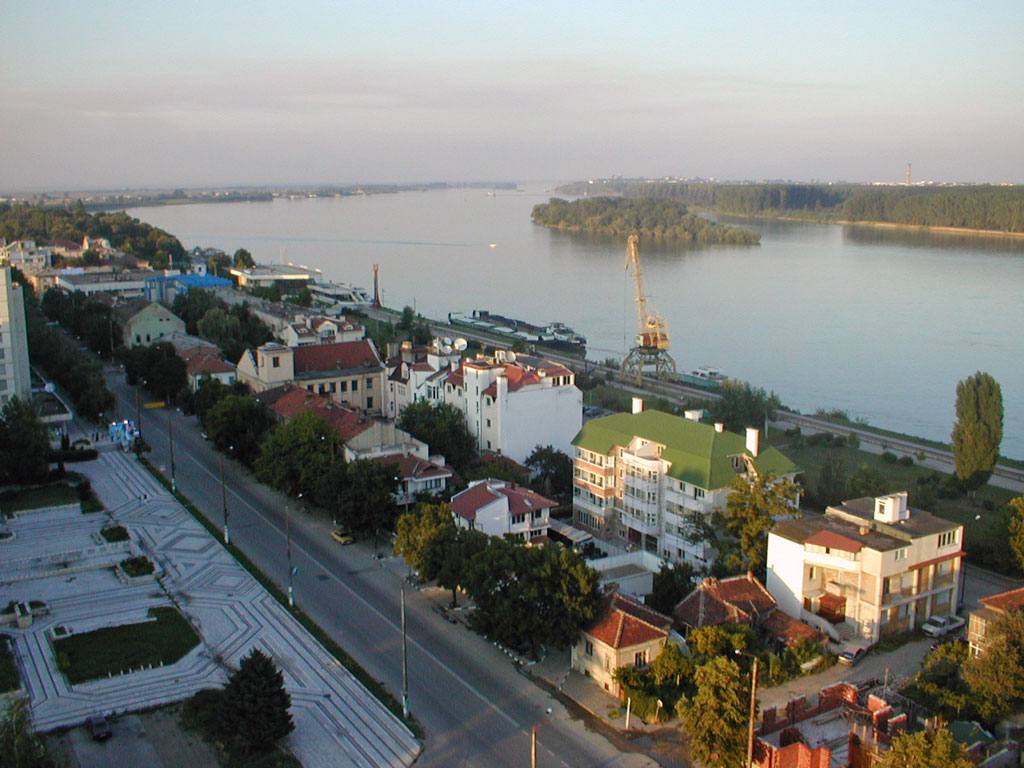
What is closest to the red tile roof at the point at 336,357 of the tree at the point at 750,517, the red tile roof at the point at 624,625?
the tree at the point at 750,517

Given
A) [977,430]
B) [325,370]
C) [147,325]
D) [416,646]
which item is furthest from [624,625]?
[147,325]

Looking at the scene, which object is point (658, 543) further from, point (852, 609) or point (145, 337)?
point (145, 337)

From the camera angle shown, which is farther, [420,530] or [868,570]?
[420,530]

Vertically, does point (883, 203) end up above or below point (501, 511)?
above

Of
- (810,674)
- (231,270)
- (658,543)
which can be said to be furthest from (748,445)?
(231,270)

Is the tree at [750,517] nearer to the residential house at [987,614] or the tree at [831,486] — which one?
the residential house at [987,614]

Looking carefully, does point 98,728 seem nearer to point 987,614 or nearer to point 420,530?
point 420,530
